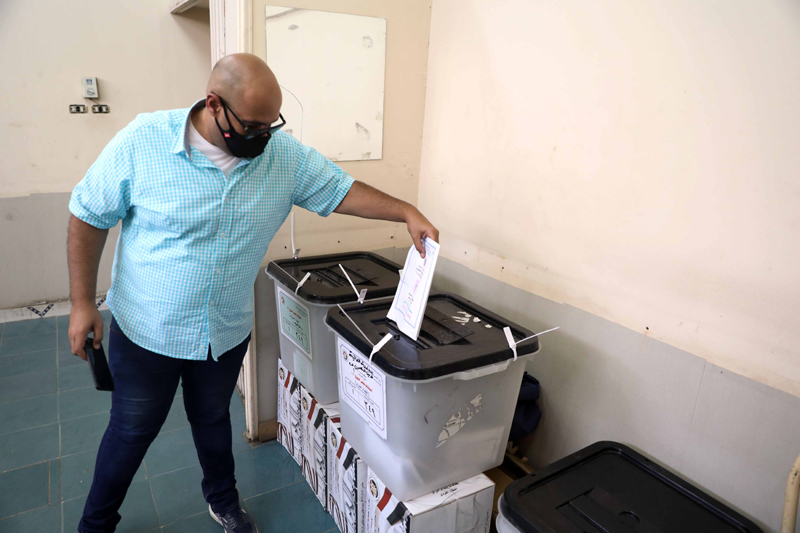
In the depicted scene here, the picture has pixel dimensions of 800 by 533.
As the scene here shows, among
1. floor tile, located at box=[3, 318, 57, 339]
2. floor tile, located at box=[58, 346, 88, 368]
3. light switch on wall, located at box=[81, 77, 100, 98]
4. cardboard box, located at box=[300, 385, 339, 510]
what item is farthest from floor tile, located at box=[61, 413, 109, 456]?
light switch on wall, located at box=[81, 77, 100, 98]

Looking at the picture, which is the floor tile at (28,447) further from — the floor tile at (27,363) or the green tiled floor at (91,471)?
the floor tile at (27,363)

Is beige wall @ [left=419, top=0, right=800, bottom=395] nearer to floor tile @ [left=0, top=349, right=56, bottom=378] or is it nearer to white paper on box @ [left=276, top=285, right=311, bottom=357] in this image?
white paper on box @ [left=276, top=285, right=311, bottom=357]

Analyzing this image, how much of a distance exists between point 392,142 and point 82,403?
79.3 inches

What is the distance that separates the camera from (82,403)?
2.55 meters

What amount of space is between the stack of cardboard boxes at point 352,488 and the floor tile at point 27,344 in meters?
1.83

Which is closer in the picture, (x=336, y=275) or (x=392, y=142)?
(x=336, y=275)

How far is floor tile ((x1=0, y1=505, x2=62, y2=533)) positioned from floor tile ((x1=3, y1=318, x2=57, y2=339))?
181cm

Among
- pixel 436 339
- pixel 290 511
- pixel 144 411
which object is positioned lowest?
pixel 290 511

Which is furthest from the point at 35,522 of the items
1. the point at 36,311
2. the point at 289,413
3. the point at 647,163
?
the point at 647,163

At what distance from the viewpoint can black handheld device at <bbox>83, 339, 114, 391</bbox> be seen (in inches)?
55.6

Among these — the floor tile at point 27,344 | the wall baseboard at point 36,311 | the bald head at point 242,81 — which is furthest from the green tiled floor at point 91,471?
the bald head at point 242,81

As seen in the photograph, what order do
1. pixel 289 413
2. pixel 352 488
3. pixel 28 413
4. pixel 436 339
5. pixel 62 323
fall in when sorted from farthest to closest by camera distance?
1. pixel 62 323
2. pixel 28 413
3. pixel 289 413
4. pixel 352 488
5. pixel 436 339

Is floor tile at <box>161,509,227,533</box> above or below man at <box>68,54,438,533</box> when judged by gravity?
below

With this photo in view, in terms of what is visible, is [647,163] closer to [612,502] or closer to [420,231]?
[420,231]
